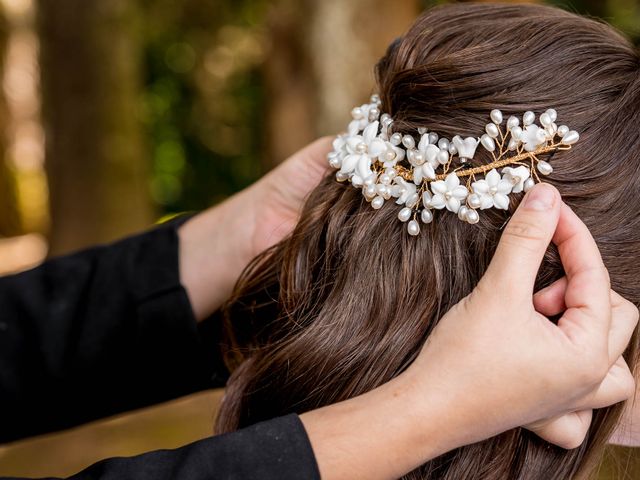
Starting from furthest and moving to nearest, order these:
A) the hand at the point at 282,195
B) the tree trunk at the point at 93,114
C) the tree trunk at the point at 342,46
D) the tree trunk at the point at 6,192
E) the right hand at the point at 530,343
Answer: the tree trunk at the point at 6,192 → the tree trunk at the point at 93,114 → the tree trunk at the point at 342,46 → the hand at the point at 282,195 → the right hand at the point at 530,343

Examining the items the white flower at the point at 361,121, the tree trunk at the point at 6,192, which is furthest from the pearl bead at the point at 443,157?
the tree trunk at the point at 6,192

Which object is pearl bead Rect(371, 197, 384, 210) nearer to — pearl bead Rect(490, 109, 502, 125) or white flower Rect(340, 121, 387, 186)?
white flower Rect(340, 121, 387, 186)

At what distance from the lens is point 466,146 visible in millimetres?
1189

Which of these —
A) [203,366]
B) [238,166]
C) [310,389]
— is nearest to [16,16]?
[238,166]

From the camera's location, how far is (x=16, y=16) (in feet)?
30.1

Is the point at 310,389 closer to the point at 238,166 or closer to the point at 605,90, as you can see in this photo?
the point at 605,90

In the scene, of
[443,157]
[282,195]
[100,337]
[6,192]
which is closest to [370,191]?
[443,157]

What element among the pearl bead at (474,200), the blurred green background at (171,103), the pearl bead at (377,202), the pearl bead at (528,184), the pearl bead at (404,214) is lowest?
the blurred green background at (171,103)

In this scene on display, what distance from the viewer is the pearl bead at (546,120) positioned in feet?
3.80

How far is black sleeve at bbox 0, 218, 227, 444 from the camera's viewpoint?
1825 mm

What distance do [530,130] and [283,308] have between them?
1.76 ft

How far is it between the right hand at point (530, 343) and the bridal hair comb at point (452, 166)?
72mm

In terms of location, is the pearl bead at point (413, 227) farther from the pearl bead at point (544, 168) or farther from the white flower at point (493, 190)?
the pearl bead at point (544, 168)

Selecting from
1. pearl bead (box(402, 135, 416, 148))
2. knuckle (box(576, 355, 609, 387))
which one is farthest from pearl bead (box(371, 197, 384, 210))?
knuckle (box(576, 355, 609, 387))
